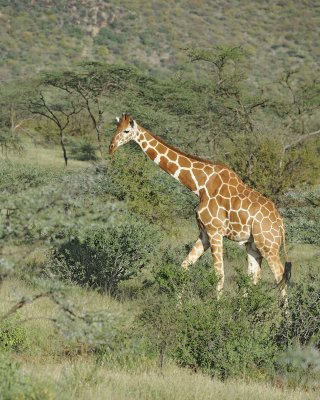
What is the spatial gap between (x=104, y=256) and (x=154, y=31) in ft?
193

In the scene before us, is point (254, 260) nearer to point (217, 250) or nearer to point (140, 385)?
point (217, 250)

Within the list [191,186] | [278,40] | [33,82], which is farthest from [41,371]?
[278,40]

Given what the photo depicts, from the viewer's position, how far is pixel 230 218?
420 inches

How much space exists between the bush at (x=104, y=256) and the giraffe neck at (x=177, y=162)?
1.13 meters

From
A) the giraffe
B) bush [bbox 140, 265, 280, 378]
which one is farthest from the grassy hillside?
bush [bbox 140, 265, 280, 378]

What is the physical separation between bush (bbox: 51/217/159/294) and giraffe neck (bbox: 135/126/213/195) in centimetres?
113

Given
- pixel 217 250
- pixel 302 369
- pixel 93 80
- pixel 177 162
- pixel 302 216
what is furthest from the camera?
pixel 93 80

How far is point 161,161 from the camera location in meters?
11.3

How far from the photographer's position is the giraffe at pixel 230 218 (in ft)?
34.7

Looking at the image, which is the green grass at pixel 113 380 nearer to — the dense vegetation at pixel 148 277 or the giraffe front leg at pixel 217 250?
the dense vegetation at pixel 148 277

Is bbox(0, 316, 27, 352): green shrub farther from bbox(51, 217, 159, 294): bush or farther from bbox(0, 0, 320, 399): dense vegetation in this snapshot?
bbox(51, 217, 159, 294): bush

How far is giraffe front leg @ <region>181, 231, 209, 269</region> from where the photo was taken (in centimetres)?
1073

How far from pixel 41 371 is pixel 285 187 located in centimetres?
1199

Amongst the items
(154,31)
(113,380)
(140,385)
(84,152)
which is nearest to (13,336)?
(113,380)
